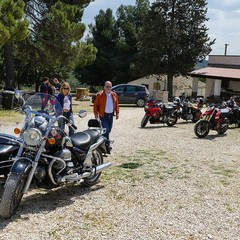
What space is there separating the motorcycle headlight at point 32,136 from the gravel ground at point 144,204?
89cm

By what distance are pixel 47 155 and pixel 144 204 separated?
1.48 metres

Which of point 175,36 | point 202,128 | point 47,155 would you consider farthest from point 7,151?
point 175,36

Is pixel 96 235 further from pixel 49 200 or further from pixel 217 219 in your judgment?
pixel 217 219

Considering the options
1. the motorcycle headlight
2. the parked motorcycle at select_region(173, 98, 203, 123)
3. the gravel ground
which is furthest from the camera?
the parked motorcycle at select_region(173, 98, 203, 123)

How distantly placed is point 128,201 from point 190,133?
7.13m

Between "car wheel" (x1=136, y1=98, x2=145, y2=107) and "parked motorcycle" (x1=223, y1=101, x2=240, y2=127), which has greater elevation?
"parked motorcycle" (x1=223, y1=101, x2=240, y2=127)

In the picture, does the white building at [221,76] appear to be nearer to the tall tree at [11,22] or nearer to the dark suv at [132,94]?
the dark suv at [132,94]

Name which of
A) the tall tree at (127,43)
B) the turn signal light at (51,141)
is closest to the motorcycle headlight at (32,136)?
the turn signal light at (51,141)

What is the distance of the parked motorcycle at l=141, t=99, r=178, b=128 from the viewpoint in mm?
13383

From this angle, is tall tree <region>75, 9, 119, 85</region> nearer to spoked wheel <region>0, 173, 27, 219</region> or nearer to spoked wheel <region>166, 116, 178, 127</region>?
spoked wheel <region>166, 116, 178, 127</region>

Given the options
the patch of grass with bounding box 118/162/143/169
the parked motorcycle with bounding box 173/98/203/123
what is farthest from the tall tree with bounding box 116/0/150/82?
the patch of grass with bounding box 118/162/143/169

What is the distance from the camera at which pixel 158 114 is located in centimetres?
1350

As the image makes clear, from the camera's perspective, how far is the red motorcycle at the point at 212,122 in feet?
36.4

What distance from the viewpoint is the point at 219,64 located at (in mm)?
37281
